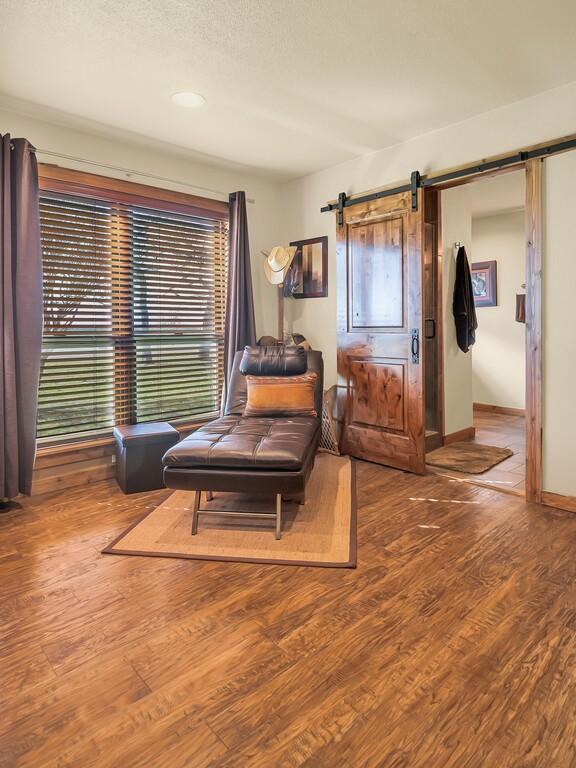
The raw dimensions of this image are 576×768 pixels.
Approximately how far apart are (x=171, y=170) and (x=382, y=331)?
7.24 ft

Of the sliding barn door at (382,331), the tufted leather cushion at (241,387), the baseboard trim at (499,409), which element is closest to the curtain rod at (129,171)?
the sliding barn door at (382,331)

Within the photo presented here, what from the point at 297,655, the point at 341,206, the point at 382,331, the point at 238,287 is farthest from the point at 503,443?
the point at 297,655

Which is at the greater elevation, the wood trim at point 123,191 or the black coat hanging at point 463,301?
the wood trim at point 123,191

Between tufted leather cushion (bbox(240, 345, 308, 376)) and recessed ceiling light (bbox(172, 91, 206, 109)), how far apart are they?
1735 mm

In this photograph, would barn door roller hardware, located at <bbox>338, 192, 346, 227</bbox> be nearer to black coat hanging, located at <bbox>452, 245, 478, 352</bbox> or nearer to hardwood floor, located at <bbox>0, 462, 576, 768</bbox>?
black coat hanging, located at <bbox>452, 245, 478, 352</bbox>

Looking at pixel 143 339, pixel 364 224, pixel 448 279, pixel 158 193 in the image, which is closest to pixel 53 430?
pixel 143 339

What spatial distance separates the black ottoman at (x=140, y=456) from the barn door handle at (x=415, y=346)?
1.91 meters

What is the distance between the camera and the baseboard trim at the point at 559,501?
2.93 metres

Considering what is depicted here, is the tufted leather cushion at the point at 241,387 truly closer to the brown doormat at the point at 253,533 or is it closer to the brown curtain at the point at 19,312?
the brown doormat at the point at 253,533

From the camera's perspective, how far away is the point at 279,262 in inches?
168

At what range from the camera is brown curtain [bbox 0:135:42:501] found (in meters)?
2.97

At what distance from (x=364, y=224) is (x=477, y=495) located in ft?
7.61

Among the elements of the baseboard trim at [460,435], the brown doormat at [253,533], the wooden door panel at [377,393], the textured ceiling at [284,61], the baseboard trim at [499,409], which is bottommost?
the brown doormat at [253,533]

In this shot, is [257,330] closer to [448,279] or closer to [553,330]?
[448,279]
